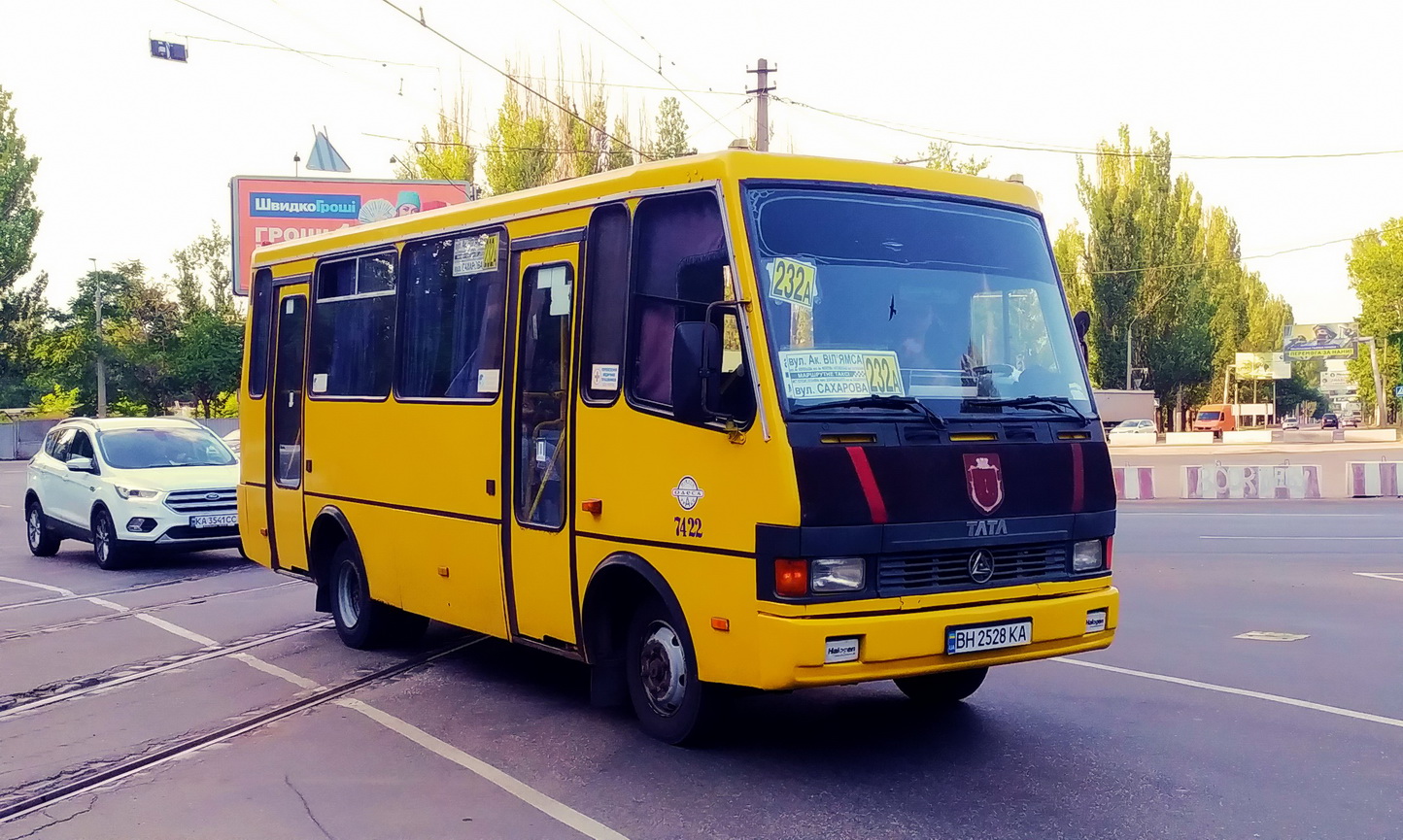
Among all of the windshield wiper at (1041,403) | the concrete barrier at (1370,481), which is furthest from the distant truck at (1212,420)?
the windshield wiper at (1041,403)

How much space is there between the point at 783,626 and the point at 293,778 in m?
2.48

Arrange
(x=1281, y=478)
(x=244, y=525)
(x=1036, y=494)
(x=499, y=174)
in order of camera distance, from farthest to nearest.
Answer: (x=499, y=174)
(x=1281, y=478)
(x=244, y=525)
(x=1036, y=494)

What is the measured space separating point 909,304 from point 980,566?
4.25ft

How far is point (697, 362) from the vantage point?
605 cm

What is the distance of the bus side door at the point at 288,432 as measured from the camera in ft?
35.3

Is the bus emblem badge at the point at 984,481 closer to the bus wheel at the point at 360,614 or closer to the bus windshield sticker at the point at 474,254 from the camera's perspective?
the bus windshield sticker at the point at 474,254

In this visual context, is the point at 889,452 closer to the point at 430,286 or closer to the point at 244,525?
the point at 430,286

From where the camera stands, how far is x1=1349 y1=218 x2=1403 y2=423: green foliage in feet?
274

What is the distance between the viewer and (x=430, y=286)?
8906 millimetres

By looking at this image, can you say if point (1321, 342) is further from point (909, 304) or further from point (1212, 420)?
point (909, 304)

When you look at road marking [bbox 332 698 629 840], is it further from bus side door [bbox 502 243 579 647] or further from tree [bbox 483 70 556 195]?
tree [bbox 483 70 556 195]

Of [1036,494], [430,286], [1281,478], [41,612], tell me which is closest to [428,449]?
[430,286]

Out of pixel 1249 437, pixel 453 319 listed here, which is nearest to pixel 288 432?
pixel 453 319

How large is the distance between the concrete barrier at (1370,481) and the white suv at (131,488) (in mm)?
20867
